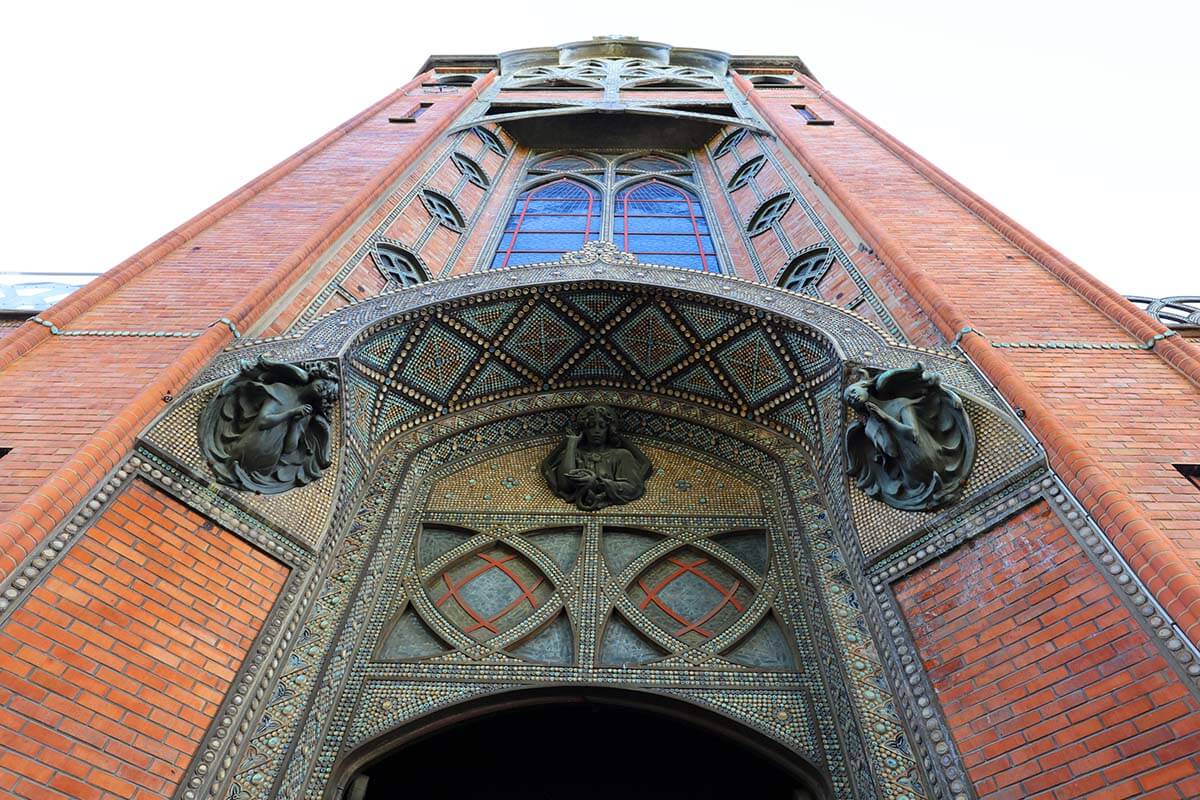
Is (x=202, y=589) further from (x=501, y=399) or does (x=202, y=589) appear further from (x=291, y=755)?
(x=501, y=399)

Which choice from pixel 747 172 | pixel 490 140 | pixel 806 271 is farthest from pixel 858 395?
pixel 490 140

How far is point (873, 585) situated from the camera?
4758 millimetres

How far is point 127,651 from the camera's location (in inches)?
149

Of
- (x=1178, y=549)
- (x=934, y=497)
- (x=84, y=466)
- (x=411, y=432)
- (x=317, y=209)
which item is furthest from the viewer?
(x=317, y=209)

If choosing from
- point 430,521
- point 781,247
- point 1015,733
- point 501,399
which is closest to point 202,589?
point 430,521

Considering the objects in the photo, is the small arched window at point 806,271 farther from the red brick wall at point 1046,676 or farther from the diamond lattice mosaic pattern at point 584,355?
the red brick wall at point 1046,676

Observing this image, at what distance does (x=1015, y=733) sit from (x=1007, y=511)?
1159mm

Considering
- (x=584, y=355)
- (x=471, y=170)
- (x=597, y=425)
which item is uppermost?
(x=471, y=170)

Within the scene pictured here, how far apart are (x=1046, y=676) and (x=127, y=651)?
4141mm

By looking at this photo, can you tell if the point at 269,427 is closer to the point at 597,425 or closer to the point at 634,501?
the point at 597,425

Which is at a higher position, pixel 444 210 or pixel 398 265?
pixel 444 210

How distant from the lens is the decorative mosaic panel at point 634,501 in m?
6.25

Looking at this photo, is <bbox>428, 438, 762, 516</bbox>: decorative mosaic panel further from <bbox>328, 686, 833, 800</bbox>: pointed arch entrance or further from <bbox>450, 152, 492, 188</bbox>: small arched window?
<bbox>450, 152, 492, 188</bbox>: small arched window

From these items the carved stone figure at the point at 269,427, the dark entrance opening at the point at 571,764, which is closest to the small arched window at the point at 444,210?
the carved stone figure at the point at 269,427
